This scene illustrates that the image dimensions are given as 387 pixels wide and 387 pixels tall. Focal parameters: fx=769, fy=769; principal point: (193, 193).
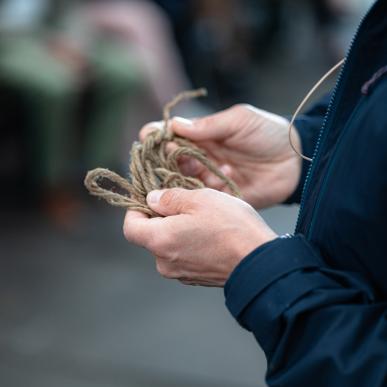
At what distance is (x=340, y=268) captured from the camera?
1.20m

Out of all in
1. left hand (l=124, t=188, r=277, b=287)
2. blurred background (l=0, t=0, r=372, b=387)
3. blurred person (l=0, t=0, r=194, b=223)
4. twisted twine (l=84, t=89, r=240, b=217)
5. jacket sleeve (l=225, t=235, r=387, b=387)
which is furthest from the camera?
blurred person (l=0, t=0, r=194, b=223)

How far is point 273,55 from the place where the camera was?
902cm

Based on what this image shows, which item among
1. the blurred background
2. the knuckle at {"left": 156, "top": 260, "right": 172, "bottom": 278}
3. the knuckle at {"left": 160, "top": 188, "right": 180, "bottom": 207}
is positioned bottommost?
the blurred background

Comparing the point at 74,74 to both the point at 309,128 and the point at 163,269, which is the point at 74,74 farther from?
the point at 163,269

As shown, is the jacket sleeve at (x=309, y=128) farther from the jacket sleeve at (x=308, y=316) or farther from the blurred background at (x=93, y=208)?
the blurred background at (x=93, y=208)

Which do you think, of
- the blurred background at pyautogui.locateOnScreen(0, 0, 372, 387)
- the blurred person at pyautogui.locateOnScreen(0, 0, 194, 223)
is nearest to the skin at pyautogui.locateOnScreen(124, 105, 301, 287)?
the blurred background at pyautogui.locateOnScreen(0, 0, 372, 387)

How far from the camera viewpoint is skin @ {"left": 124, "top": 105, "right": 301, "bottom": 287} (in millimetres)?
1227

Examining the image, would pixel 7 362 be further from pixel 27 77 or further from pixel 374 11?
pixel 374 11

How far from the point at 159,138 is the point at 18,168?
3.53 metres

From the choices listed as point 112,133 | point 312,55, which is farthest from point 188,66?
point 312,55

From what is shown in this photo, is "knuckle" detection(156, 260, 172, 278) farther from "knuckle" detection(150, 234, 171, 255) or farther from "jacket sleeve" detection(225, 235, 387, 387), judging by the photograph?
"jacket sleeve" detection(225, 235, 387, 387)

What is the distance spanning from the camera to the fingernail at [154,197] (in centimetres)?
138

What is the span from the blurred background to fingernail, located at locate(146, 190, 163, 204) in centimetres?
171

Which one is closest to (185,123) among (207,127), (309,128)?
(207,127)
